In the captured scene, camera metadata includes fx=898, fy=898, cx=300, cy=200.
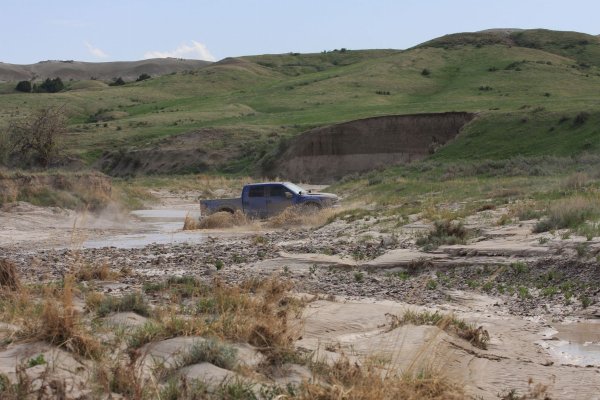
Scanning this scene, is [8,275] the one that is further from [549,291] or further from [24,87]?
[24,87]

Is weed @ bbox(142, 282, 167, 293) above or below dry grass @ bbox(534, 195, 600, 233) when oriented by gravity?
below

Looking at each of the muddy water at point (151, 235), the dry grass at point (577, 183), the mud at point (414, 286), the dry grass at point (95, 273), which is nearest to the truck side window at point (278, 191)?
the muddy water at point (151, 235)

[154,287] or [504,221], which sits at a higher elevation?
[504,221]

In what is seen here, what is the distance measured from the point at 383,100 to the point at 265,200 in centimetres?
7064

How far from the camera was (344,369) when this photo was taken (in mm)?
8539

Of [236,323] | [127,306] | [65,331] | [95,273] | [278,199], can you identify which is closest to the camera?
[65,331]

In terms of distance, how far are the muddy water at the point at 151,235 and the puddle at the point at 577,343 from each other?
14.8 meters

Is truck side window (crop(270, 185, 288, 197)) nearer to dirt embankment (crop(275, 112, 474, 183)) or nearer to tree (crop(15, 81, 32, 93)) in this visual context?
dirt embankment (crop(275, 112, 474, 183))

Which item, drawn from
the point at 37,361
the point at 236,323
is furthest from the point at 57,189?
the point at 37,361

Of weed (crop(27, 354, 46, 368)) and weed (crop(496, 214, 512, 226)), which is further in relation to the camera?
weed (crop(496, 214, 512, 226))

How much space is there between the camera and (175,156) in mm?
83438

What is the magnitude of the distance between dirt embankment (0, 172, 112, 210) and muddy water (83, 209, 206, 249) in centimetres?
190

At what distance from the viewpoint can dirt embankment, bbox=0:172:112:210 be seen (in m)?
36.2

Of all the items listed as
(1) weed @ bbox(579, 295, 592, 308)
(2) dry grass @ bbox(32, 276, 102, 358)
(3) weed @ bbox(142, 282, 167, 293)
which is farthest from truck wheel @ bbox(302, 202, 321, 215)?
(2) dry grass @ bbox(32, 276, 102, 358)
